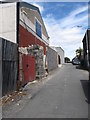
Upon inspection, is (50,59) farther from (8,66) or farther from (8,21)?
(8,66)

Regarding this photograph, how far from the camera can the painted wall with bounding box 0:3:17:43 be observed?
1312cm

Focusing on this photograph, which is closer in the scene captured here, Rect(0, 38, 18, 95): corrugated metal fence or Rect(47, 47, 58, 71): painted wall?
Rect(0, 38, 18, 95): corrugated metal fence

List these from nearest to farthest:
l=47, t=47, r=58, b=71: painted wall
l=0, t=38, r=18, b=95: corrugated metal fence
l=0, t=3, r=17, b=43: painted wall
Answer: l=0, t=38, r=18, b=95: corrugated metal fence < l=0, t=3, r=17, b=43: painted wall < l=47, t=47, r=58, b=71: painted wall

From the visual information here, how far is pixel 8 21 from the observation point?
43.5 feet

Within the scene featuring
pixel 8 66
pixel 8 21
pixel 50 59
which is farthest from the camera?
pixel 50 59

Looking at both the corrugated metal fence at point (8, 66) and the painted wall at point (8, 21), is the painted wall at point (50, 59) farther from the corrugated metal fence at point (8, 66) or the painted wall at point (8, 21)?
the corrugated metal fence at point (8, 66)

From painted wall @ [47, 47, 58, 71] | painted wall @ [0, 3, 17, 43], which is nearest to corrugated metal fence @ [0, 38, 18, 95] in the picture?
painted wall @ [0, 3, 17, 43]

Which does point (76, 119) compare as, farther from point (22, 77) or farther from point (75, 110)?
point (22, 77)

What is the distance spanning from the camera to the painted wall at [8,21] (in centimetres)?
1312

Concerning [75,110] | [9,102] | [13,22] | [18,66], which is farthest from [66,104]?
[13,22]

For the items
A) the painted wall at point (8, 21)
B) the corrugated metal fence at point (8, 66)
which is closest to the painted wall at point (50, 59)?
the painted wall at point (8, 21)

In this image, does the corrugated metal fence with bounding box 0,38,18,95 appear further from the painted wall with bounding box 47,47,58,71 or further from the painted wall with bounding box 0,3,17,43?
the painted wall with bounding box 47,47,58,71

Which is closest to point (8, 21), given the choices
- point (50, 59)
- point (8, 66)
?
point (8, 66)

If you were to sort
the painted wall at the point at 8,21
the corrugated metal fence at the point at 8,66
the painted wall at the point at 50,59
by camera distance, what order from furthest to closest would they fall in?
1. the painted wall at the point at 50,59
2. the painted wall at the point at 8,21
3. the corrugated metal fence at the point at 8,66
